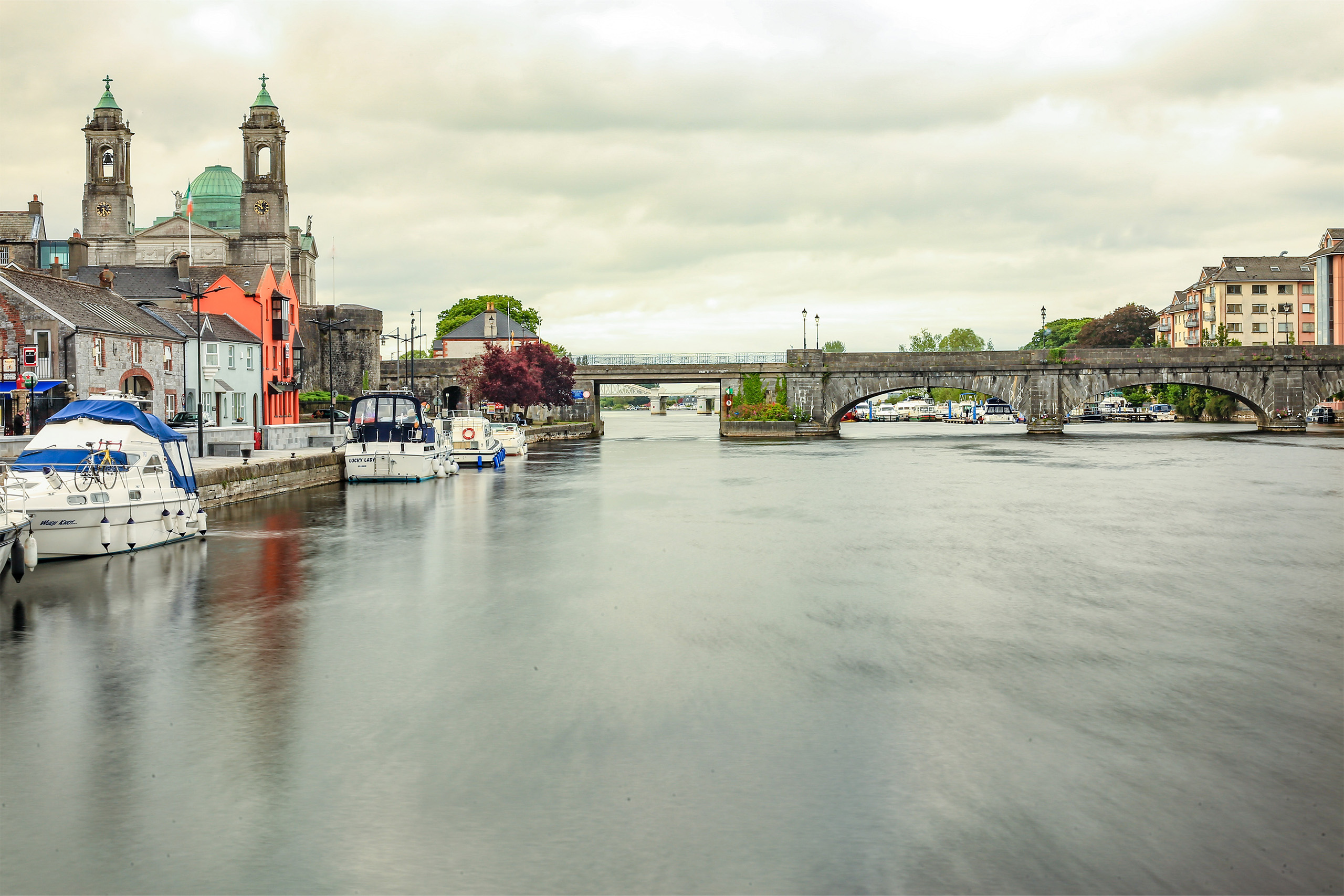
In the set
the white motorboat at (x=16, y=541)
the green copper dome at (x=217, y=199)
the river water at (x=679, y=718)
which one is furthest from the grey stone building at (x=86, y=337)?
the green copper dome at (x=217, y=199)

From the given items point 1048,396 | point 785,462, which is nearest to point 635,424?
point 1048,396

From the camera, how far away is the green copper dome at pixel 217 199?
4313 inches

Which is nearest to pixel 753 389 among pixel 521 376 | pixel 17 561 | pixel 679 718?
pixel 521 376

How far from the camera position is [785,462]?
50.5 metres

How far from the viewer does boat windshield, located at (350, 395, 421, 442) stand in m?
39.7

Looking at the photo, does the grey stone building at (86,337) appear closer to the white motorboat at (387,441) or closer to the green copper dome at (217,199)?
the white motorboat at (387,441)

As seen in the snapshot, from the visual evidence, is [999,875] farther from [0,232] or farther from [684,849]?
[0,232]

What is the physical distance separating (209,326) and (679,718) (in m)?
53.6

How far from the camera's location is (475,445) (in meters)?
A: 48.9

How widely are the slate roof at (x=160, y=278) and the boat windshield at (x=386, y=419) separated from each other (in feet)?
85.5

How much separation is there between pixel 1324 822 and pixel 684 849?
431 centimetres

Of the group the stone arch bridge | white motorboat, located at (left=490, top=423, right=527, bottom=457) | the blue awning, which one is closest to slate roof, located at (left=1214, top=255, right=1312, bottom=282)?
the stone arch bridge

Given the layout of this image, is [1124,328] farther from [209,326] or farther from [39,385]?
[39,385]

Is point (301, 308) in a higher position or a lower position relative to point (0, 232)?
lower
